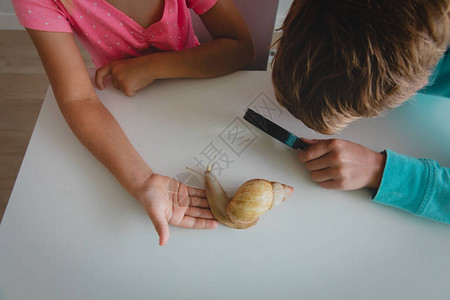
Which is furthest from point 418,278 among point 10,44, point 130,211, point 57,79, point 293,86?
point 10,44

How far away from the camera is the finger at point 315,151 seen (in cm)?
49

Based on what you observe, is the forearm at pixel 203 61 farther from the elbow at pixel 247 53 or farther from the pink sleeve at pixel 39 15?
the pink sleeve at pixel 39 15

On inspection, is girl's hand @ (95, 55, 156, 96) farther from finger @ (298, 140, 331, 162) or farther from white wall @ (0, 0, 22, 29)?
white wall @ (0, 0, 22, 29)

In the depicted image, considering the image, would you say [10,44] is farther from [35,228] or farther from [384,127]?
[384,127]

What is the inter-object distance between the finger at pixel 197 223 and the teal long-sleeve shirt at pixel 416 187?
0.27 meters

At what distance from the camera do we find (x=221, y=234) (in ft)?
1.51

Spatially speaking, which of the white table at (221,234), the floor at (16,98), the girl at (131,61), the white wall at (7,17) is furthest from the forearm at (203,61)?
the white wall at (7,17)

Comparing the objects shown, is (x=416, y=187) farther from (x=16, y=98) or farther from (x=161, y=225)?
(x=16, y=98)

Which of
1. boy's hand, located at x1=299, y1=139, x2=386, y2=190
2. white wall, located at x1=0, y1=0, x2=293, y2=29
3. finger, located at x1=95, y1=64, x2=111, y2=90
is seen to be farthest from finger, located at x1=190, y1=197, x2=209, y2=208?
white wall, located at x1=0, y1=0, x2=293, y2=29

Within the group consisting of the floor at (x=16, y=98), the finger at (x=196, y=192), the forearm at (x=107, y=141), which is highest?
the forearm at (x=107, y=141)

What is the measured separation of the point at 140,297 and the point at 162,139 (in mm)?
259

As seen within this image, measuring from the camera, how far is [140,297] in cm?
43

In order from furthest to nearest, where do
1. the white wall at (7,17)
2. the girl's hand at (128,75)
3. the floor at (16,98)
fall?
the white wall at (7,17)
the floor at (16,98)
the girl's hand at (128,75)

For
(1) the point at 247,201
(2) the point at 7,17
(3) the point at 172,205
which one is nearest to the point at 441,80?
(1) the point at 247,201
